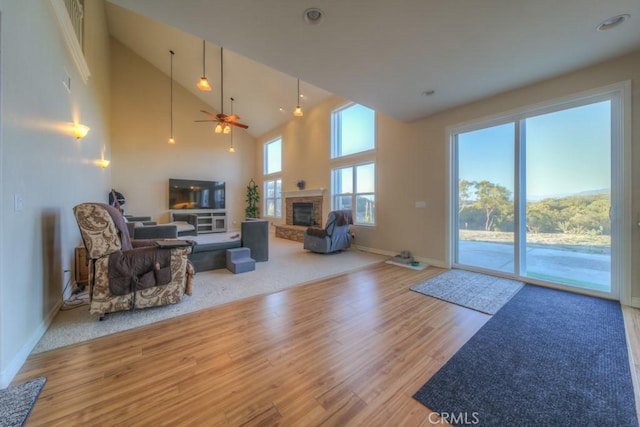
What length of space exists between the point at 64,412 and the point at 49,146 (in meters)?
2.33

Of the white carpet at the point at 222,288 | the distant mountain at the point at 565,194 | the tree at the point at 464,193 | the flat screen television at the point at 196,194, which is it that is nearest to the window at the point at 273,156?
the flat screen television at the point at 196,194

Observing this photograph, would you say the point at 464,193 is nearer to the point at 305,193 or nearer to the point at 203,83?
the point at 305,193

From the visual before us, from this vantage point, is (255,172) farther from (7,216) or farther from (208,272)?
(7,216)

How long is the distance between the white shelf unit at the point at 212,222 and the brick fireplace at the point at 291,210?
234cm

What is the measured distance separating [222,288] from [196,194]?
20.3ft

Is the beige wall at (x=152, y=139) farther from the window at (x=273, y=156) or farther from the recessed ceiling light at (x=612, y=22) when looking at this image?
the recessed ceiling light at (x=612, y=22)

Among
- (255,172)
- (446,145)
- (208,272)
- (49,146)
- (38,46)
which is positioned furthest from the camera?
(255,172)

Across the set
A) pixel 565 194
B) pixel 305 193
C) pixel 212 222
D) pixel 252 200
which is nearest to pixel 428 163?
pixel 565 194

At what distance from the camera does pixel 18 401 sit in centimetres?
137

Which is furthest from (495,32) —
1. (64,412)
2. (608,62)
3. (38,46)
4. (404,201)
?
(64,412)

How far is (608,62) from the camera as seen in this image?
2.78 m

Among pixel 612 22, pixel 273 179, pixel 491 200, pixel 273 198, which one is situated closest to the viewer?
pixel 612 22

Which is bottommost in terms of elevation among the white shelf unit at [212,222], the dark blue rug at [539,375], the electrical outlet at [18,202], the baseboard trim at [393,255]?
the dark blue rug at [539,375]

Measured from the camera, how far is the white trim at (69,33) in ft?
7.83
